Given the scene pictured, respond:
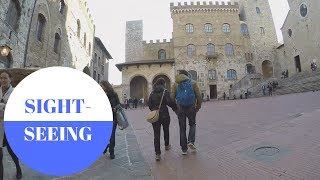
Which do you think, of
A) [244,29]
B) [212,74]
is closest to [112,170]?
[212,74]

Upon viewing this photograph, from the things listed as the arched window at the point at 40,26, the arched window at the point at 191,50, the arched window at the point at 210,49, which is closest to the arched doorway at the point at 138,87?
the arched window at the point at 191,50

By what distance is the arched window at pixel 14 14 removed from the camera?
493 inches

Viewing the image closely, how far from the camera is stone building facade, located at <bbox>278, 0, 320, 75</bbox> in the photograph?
99.5 feet

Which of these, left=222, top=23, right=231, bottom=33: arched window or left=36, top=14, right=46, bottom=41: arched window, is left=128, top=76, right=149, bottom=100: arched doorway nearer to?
left=222, top=23, right=231, bottom=33: arched window

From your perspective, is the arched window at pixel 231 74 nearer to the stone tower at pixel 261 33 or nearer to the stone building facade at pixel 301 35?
the stone tower at pixel 261 33

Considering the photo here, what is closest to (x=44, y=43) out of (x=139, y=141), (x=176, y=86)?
(x=139, y=141)

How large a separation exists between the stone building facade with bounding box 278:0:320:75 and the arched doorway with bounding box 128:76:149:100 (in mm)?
19254

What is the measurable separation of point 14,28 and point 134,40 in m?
31.1

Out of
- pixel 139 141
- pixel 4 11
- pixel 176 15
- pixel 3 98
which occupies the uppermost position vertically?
pixel 176 15

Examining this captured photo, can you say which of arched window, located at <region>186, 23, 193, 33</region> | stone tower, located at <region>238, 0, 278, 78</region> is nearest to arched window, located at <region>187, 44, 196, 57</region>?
arched window, located at <region>186, 23, 193, 33</region>

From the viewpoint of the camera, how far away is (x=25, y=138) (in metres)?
2.91

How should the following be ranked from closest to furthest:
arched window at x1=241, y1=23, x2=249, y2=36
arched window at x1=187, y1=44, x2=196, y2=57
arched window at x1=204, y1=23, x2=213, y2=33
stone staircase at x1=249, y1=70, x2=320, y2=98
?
1. stone staircase at x1=249, y1=70, x2=320, y2=98
2. arched window at x1=187, y1=44, x2=196, y2=57
3. arched window at x1=204, y1=23, x2=213, y2=33
4. arched window at x1=241, y1=23, x2=249, y2=36

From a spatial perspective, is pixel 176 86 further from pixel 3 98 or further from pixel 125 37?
pixel 125 37

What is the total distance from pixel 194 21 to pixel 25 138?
38.2 m
